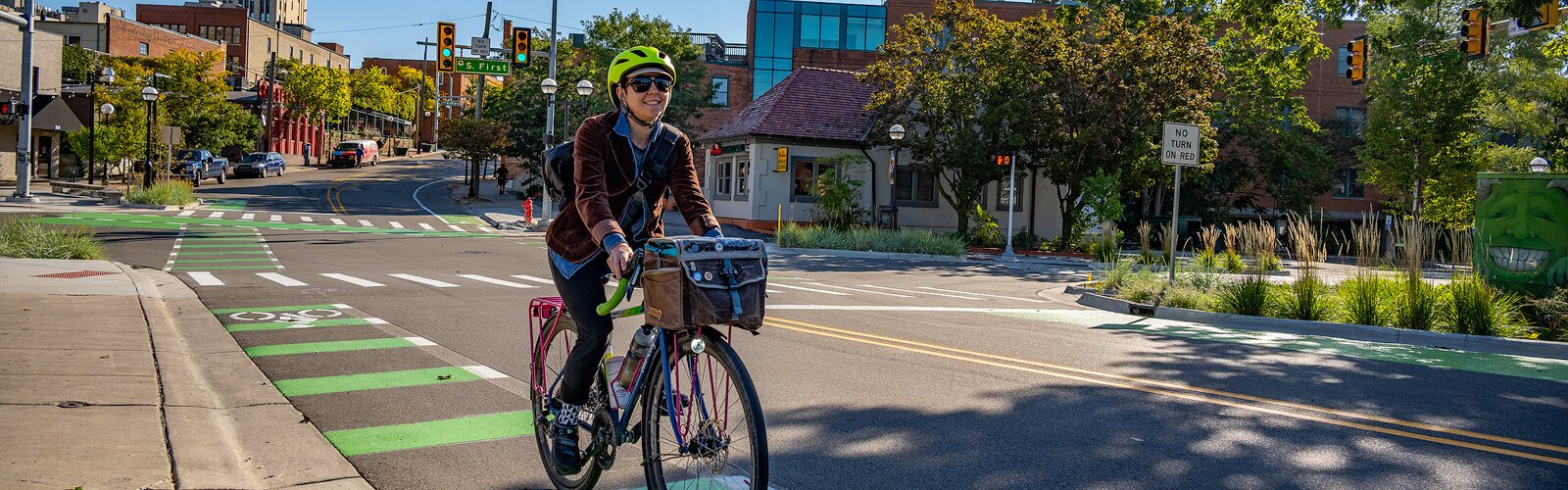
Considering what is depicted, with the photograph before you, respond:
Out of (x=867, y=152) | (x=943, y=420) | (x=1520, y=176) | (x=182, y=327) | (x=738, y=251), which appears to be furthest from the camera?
(x=867, y=152)

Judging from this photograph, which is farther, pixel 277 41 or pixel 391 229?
pixel 277 41

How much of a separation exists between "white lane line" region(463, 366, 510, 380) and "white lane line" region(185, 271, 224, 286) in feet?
26.1

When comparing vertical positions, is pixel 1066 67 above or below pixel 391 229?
above

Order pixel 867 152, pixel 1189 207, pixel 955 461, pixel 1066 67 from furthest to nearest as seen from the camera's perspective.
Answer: pixel 1189 207 → pixel 867 152 → pixel 1066 67 → pixel 955 461

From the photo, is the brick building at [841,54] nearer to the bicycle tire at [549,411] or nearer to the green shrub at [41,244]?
the green shrub at [41,244]

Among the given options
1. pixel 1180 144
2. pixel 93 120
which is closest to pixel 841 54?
pixel 93 120

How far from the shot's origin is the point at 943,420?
6406 mm

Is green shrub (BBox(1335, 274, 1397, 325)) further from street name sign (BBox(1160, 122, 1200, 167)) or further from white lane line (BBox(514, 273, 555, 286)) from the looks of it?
white lane line (BBox(514, 273, 555, 286))

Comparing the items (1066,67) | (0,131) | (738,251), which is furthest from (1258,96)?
(0,131)

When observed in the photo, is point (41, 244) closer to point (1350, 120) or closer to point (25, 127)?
point (25, 127)

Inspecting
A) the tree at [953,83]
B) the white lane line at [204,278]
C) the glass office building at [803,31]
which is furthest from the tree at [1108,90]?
the glass office building at [803,31]

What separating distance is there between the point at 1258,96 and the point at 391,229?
29.8m

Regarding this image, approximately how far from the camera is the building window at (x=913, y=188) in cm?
3838

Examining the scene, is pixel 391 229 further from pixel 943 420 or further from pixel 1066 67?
pixel 943 420
